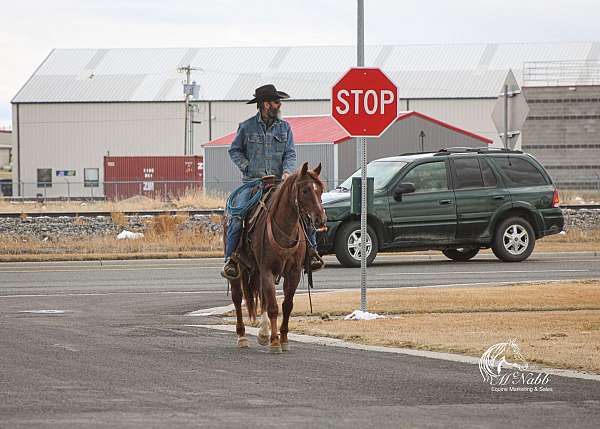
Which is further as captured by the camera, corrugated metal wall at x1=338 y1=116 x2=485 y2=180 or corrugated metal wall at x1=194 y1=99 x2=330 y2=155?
corrugated metal wall at x1=194 y1=99 x2=330 y2=155

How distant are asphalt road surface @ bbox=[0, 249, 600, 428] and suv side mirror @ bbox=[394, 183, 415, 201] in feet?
25.6

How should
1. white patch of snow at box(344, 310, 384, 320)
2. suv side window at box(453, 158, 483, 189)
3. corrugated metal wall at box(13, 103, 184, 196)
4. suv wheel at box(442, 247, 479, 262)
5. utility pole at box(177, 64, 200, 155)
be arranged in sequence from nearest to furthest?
1. white patch of snow at box(344, 310, 384, 320)
2. suv side window at box(453, 158, 483, 189)
3. suv wheel at box(442, 247, 479, 262)
4. utility pole at box(177, 64, 200, 155)
5. corrugated metal wall at box(13, 103, 184, 196)

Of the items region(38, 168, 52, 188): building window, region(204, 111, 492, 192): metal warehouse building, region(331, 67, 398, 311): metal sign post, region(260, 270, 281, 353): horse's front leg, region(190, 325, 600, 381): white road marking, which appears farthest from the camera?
region(38, 168, 52, 188): building window

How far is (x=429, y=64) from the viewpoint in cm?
8294

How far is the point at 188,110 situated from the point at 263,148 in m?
67.0

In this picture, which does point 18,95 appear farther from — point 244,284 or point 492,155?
point 244,284

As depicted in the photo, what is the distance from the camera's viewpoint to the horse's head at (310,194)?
11.5 metres

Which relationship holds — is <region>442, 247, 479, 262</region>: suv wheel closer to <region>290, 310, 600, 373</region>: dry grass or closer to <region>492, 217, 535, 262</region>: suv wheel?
<region>492, 217, 535, 262</region>: suv wheel

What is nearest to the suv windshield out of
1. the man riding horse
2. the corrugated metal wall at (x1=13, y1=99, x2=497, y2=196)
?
the man riding horse

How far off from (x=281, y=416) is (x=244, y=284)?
5.14 m

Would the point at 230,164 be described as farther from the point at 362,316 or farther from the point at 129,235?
the point at 362,316

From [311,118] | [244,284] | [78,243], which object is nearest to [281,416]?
[244,284]

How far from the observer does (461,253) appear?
26.2 m

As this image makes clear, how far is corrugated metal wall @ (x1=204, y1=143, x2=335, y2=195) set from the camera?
6044 cm
